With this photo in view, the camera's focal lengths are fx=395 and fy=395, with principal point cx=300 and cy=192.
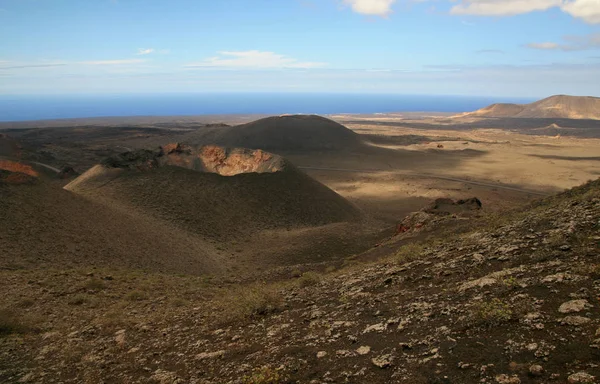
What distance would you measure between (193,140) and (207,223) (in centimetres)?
5493

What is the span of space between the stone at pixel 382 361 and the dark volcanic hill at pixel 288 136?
6015 centimetres

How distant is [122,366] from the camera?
6.18 metres

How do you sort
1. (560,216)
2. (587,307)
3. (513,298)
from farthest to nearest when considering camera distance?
(560,216) < (513,298) < (587,307)

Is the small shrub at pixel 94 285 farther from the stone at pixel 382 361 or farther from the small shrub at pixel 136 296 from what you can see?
the stone at pixel 382 361

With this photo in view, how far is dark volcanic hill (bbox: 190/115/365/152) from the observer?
65125 millimetres

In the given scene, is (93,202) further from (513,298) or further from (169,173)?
(513,298)

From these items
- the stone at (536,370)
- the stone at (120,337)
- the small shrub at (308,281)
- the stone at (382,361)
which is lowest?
the stone at (120,337)

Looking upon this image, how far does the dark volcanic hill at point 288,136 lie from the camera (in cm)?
6512

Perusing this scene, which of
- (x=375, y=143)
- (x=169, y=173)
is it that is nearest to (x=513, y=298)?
(x=169, y=173)

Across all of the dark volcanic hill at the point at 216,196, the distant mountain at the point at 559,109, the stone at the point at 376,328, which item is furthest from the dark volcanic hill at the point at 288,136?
the distant mountain at the point at 559,109

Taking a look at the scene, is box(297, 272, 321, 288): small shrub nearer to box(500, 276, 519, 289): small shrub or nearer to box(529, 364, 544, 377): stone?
box(500, 276, 519, 289): small shrub

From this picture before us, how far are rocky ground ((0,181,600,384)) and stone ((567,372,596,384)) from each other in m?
0.01

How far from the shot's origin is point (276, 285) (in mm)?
10711

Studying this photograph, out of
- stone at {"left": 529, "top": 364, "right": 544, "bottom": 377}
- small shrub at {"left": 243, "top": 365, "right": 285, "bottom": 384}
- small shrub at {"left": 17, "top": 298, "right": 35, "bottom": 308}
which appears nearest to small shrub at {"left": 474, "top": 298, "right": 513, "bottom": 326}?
stone at {"left": 529, "top": 364, "right": 544, "bottom": 377}
